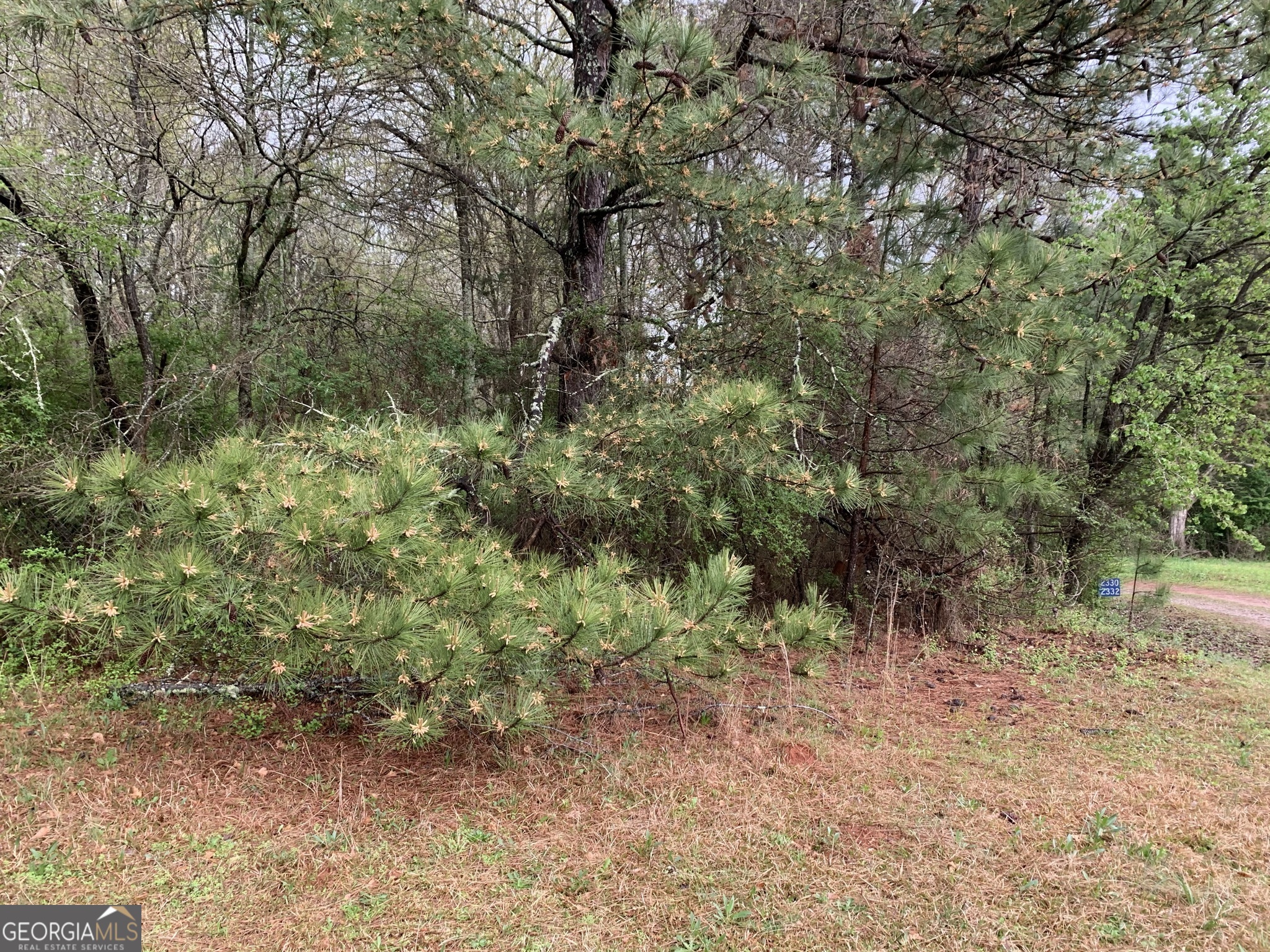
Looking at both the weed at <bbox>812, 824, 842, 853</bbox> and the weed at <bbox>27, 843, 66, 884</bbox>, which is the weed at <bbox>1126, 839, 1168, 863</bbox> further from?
the weed at <bbox>27, 843, 66, 884</bbox>

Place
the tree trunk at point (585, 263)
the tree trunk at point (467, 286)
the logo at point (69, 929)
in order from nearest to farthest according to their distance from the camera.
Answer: the logo at point (69, 929), the tree trunk at point (585, 263), the tree trunk at point (467, 286)

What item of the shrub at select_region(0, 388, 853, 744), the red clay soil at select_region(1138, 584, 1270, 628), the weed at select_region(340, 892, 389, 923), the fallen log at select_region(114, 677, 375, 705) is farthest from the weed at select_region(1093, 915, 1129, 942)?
the red clay soil at select_region(1138, 584, 1270, 628)

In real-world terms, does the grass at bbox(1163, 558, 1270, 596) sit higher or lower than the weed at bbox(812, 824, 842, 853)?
lower

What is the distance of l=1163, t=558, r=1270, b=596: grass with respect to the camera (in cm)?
1306

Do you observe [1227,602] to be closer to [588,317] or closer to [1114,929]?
[1114,929]

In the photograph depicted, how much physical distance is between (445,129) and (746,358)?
2520 mm

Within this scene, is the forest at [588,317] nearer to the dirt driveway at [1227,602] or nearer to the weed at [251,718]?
the weed at [251,718]

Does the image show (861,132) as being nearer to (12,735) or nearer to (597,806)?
(597,806)

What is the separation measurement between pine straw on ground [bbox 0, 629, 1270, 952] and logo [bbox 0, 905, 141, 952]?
0.06m

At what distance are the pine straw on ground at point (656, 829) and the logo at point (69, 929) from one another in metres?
0.06

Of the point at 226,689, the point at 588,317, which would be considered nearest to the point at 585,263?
the point at 588,317

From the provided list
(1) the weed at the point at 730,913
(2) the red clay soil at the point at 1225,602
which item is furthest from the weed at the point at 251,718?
(2) the red clay soil at the point at 1225,602

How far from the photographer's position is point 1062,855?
2.54m

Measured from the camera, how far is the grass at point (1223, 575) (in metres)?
13.1
